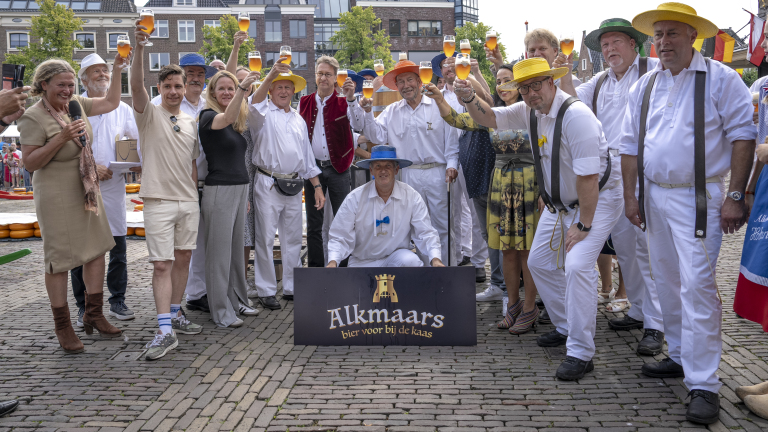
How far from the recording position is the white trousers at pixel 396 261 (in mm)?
5492

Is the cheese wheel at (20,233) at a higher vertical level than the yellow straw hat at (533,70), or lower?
lower

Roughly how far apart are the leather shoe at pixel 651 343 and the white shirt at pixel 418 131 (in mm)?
2741

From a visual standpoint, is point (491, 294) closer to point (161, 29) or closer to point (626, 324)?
point (626, 324)

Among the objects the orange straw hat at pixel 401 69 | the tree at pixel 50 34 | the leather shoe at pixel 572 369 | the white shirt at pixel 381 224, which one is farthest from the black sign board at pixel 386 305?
the tree at pixel 50 34

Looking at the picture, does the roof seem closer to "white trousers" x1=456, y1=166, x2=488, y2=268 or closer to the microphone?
"white trousers" x1=456, y1=166, x2=488, y2=268

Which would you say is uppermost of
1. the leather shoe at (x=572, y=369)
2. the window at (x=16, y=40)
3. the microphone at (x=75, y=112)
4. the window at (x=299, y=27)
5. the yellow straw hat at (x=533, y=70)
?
the window at (x=299, y=27)

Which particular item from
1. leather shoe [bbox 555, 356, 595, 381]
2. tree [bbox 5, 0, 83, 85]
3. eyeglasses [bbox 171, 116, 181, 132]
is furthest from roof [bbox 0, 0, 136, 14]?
leather shoe [bbox 555, 356, 595, 381]

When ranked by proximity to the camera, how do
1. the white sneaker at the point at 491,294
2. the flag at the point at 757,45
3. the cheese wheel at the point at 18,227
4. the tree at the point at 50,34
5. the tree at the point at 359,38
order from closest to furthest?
1. the white sneaker at the point at 491,294
2. the flag at the point at 757,45
3. the cheese wheel at the point at 18,227
4. the tree at the point at 50,34
5. the tree at the point at 359,38

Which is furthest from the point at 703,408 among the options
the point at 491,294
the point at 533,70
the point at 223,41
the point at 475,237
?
the point at 223,41

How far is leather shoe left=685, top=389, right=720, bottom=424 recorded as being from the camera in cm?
347

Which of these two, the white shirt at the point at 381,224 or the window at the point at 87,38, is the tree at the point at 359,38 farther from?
the white shirt at the point at 381,224

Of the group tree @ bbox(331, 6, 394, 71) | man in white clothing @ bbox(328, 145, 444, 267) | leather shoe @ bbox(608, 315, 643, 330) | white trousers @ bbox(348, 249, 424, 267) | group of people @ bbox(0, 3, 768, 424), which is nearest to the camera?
group of people @ bbox(0, 3, 768, 424)

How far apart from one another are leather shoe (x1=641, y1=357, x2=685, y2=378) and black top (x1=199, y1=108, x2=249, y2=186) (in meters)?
3.75

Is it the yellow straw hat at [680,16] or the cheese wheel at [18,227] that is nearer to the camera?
the yellow straw hat at [680,16]
